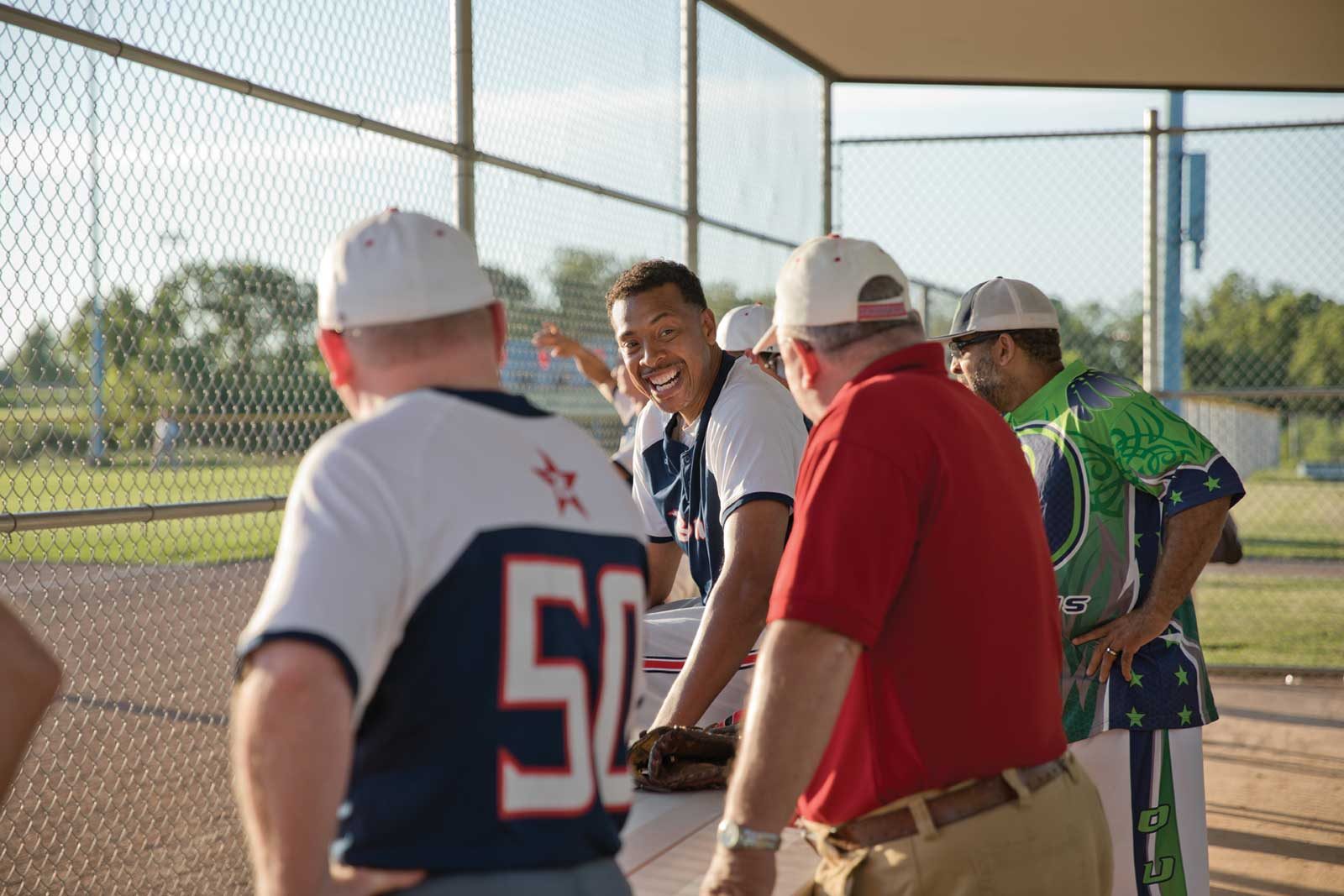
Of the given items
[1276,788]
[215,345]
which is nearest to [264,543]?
[215,345]

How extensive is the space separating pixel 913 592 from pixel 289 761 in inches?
41.0

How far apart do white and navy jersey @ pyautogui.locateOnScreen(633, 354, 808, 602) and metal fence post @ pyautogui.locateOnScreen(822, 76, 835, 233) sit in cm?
551

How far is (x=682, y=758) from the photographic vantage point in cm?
344

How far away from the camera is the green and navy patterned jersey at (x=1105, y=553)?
359cm

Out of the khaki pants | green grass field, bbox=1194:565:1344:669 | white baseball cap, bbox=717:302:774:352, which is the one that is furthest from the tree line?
green grass field, bbox=1194:565:1344:669

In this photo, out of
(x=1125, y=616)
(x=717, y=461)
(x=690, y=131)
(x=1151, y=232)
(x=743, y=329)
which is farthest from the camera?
(x=1151, y=232)

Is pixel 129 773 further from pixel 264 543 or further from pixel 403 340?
pixel 403 340

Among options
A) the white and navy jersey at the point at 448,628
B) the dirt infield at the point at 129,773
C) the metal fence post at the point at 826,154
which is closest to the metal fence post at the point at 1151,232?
the metal fence post at the point at 826,154

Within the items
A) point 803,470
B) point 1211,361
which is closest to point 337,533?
point 803,470

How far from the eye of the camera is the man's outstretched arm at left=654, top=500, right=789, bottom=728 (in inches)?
134

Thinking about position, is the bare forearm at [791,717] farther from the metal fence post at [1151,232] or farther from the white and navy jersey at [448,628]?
the metal fence post at [1151,232]

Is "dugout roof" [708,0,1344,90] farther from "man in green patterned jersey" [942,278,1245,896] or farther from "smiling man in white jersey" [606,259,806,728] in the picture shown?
"man in green patterned jersey" [942,278,1245,896]

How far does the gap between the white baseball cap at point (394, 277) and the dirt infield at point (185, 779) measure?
336 cm

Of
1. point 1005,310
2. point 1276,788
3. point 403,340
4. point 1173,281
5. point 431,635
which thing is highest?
point 1173,281
